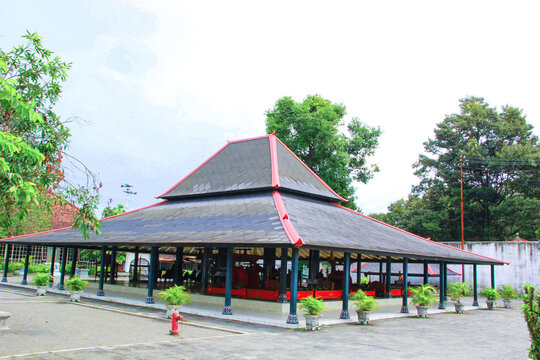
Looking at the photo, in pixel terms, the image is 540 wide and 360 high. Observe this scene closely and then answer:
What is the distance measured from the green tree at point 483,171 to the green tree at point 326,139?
12.4m

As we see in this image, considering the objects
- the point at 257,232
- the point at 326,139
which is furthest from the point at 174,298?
the point at 326,139

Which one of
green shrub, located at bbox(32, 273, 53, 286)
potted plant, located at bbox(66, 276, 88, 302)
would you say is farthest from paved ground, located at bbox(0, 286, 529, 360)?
green shrub, located at bbox(32, 273, 53, 286)

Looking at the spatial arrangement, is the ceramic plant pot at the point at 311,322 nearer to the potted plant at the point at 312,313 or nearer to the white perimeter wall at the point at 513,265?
the potted plant at the point at 312,313

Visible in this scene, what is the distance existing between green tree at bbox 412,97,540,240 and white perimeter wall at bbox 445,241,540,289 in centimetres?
1151

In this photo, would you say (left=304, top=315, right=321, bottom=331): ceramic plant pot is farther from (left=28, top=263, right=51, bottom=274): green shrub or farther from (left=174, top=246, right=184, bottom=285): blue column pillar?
(left=28, top=263, right=51, bottom=274): green shrub

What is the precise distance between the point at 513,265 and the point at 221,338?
29.6 metres

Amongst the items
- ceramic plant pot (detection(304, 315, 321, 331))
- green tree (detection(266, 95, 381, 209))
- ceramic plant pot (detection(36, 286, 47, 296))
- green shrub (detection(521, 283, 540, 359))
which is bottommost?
ceramic plant pot (detection(36, 286, 47, 296))

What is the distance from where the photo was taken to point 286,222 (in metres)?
15.4

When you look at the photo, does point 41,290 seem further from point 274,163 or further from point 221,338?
point 221,338

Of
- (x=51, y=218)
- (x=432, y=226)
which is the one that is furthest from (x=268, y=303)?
(x=432, y=226)

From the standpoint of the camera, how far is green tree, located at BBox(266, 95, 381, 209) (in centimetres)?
3716

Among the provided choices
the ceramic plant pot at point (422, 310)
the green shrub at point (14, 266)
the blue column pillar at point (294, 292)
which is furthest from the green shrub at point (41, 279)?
the green shrub at point (14, 266)

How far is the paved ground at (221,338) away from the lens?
936cm

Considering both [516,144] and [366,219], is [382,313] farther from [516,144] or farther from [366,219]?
[516,144]
